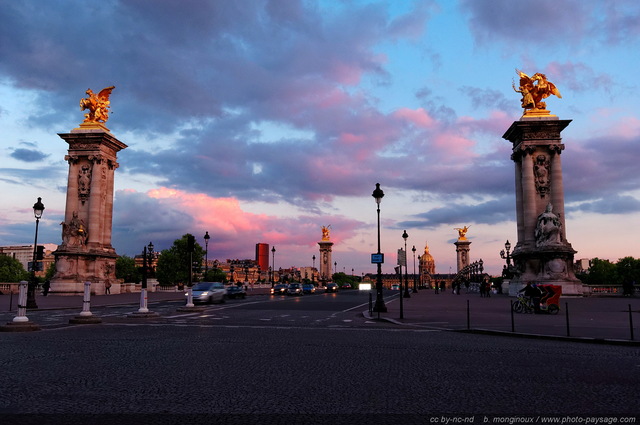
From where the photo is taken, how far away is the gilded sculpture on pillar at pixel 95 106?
59.0m

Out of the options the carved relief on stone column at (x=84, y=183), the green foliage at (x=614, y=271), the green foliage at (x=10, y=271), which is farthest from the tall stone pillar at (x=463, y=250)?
the green foliage at (x=10, y=271)

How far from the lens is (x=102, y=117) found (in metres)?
60.0

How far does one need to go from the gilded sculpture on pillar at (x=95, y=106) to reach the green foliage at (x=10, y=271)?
8553 cm

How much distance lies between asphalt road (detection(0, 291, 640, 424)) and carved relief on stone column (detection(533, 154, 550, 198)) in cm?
4102

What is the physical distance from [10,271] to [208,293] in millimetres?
116887

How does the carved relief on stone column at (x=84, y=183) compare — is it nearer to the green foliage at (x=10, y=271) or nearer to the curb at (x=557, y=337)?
the curb at (x=557, y=337)

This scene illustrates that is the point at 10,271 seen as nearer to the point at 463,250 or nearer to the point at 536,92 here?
the point at 463,250

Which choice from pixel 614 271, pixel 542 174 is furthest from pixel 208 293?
pixel 614 271

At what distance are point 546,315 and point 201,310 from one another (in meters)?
18.9

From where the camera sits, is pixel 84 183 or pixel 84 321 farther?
pixel 84 183

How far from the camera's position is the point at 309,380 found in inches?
326

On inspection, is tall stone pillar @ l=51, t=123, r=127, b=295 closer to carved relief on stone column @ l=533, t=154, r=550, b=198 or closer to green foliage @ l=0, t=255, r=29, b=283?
carved relief on stone column @ l=533, t=154, r=550, b=198

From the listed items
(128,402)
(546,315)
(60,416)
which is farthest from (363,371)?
(546,315)

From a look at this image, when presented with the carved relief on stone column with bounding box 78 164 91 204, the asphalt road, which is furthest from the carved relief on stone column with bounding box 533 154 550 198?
the carved relief on stone column with bounding box 78 164 91 204
